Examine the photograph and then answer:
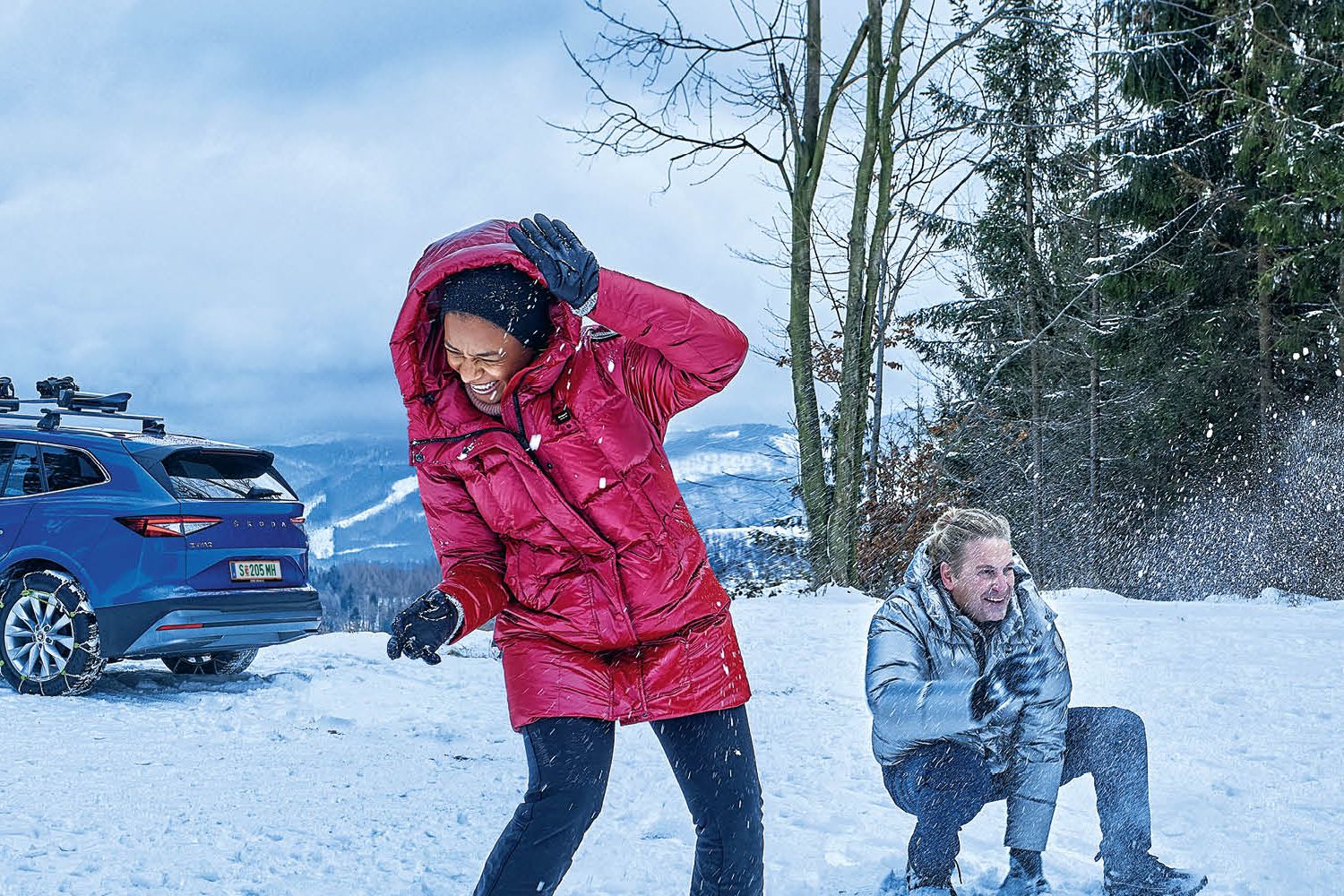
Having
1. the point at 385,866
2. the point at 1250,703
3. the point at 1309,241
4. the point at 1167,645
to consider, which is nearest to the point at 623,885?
the point at 385,866

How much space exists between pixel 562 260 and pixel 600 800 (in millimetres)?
1167

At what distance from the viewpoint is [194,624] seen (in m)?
6.69

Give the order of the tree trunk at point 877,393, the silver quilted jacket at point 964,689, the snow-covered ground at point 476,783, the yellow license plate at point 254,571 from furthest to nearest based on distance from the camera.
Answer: the tree trunk at point 877,393 → the yellow license plate at point 254,571 → the snow-covered ground at point 476,783 → the silver quilted jacket at point 964,689

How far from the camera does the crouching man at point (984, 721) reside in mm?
3203

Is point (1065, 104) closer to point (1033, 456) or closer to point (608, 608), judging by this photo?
point (1033, 456)

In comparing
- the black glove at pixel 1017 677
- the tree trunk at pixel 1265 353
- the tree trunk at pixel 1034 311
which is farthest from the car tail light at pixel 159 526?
the tree trunk at pixel 1265 353

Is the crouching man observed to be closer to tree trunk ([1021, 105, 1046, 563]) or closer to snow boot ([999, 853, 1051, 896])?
snow boot ([999, 853, 1051, 896])

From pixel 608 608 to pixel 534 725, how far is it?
0.97ft

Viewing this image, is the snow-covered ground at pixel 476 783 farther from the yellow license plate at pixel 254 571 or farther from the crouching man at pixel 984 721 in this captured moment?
the yellow license plate at pixel 254 571

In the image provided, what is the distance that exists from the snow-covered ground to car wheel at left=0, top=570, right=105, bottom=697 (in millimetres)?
227

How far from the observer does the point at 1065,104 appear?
1991 centimetres

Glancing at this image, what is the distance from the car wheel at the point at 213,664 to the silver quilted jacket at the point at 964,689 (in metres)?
6.05

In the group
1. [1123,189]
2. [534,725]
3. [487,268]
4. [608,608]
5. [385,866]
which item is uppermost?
[1123,189]

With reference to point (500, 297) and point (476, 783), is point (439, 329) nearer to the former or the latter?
point (500, 297)
